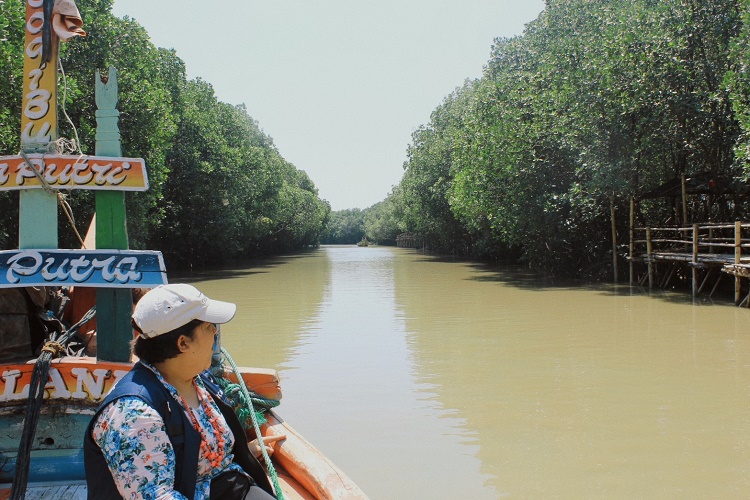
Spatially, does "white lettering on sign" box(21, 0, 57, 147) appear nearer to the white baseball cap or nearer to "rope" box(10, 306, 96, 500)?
"rope" box(10, 306, 96, 500)

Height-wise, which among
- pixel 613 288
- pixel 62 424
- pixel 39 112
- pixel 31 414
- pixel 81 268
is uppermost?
pixel 39 112

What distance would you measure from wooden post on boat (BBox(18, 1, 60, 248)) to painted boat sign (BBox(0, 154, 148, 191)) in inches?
3.7

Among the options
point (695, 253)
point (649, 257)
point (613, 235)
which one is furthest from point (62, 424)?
point (613, 235)

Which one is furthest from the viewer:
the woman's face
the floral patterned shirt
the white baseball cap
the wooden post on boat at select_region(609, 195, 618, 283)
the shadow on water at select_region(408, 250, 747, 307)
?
the wooden post on boat at select_region(609, 195, 618, 283)

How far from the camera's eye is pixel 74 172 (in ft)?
12.2

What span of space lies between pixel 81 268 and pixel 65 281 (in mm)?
102

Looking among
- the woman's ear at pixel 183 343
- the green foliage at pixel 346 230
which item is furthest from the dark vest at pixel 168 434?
the green foliage at pixel 346 230

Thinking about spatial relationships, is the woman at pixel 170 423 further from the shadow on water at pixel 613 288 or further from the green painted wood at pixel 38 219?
the shadow on water at pixel 613 288

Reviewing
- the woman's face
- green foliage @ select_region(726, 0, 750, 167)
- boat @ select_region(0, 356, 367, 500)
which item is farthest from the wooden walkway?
the woman's face

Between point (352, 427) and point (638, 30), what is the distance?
15.5 metres

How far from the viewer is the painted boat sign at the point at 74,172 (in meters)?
3.71

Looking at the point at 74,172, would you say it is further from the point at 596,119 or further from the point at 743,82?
the point at 596,119

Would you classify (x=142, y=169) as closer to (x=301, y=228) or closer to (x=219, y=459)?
(x=219, y=459)

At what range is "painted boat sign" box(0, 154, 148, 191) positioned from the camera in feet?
12.2
